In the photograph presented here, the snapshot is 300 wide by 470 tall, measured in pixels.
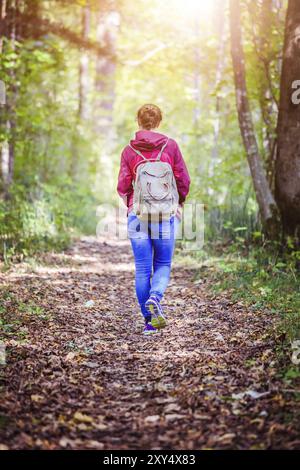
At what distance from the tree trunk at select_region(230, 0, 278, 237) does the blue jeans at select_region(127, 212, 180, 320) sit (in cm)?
286

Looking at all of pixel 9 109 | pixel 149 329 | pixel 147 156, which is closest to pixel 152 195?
pixel 147 156

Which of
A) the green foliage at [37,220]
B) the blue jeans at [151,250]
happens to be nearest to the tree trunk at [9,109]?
the green foliage at [37,220]

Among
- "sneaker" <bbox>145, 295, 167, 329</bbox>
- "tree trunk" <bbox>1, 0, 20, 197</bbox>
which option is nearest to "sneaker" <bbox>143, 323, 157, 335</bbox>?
"sneaker" <bbox>145, 295, 167, 329</bbox>

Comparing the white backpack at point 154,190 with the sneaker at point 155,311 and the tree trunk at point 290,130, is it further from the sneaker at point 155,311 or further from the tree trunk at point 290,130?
the tree trunk at point 290,130

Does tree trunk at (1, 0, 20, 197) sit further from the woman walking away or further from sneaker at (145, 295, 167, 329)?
sneaker at (145, 295, 167, 329)

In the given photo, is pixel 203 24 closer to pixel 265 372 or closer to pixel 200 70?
pixel 200 70

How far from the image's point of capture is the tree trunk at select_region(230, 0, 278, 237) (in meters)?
7.49

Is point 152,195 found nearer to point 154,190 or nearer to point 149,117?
point 154,190

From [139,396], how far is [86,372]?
60 cm

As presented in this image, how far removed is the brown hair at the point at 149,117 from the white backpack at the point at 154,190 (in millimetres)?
235

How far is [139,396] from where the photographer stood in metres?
3.64

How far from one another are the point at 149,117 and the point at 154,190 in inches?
25.9

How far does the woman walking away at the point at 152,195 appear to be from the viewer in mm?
4617

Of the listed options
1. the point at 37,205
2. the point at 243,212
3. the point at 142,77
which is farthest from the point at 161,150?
the point at 142,77
